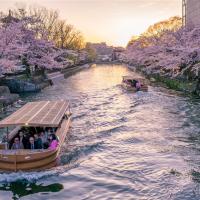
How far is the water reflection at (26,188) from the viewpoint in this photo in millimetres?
18141

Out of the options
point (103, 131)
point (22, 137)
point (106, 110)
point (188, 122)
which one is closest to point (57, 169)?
point (22, 137)

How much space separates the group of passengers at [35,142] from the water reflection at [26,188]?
82.9 inches

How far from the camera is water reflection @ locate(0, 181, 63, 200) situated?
59.5 feet

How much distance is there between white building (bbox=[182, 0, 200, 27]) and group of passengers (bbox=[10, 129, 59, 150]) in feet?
171

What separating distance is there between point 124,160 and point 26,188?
5.88 m

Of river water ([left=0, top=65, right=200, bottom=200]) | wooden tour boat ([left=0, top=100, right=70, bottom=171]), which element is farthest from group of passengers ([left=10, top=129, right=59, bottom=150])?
river water ([left=0, top=65, right=200, bottom=200])

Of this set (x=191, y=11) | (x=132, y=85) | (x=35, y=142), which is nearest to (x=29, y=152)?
(x=35, y=142)

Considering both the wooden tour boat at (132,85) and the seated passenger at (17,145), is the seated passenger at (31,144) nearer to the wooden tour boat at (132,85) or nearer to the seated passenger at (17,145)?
the seated passenger at (17,145)

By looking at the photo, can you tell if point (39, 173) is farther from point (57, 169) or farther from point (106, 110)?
point (106, 110)

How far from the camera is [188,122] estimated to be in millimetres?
31422

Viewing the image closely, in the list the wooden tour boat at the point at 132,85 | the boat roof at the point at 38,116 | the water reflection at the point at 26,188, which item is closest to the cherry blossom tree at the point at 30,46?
the wooden tour boat at the point at 132,85

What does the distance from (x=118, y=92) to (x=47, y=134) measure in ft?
104

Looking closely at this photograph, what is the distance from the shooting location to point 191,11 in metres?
76.9

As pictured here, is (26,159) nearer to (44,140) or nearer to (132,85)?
(44,140)
